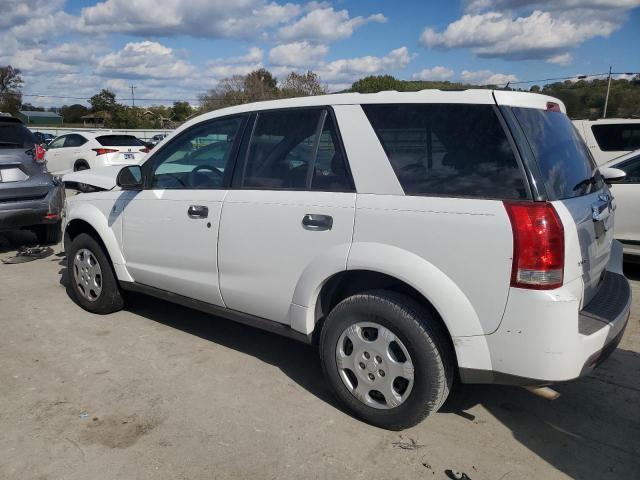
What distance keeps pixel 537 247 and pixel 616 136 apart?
25.5 feet

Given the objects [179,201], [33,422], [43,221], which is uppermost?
[179,201]

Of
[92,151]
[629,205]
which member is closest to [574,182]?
[629,205]

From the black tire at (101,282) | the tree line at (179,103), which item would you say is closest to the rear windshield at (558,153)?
the black tire at (101,282)

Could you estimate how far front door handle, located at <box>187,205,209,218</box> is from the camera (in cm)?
375

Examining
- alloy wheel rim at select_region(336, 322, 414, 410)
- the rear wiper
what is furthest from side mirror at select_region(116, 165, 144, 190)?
the rear wiper

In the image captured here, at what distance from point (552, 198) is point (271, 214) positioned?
64.0 inches

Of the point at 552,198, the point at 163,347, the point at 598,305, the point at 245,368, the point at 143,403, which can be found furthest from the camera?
the point at 163,347

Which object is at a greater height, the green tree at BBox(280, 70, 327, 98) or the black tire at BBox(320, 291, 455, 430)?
the green tree at BBox(280, 70, 327, 98)

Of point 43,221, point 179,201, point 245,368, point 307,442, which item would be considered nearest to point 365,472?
point 307,442

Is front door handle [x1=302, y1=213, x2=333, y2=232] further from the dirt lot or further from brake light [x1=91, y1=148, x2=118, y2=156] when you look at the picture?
brake light [x1=91, y1=148, x2=118, y2=156]

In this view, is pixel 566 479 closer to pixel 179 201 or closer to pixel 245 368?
pixel 245 368

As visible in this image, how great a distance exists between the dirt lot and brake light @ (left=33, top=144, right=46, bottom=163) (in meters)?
3.40

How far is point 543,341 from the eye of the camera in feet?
8.20

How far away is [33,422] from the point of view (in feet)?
10.4
